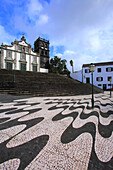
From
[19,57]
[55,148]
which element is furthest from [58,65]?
[55,148]

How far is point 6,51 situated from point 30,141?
97.0 ft

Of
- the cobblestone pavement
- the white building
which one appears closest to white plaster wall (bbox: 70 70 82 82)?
the white building

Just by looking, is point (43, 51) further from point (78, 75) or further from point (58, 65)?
point (78, 75)

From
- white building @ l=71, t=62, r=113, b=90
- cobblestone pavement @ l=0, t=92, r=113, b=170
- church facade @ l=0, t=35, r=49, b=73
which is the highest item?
church facade @ l=0, t=35, r=49, b=73

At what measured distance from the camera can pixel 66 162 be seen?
170 cm

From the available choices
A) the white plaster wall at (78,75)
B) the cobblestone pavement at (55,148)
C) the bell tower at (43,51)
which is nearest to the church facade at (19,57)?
the bell tower at (43,51)

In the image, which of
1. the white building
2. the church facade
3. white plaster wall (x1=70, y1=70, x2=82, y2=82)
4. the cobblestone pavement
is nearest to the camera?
the cobblestone pavement

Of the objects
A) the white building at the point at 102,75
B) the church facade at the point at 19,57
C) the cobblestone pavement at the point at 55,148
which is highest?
the church facade at the point at 19,57

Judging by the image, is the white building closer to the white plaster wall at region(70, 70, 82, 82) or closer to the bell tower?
the white plaster wall at region(70, 70, 82, 82)

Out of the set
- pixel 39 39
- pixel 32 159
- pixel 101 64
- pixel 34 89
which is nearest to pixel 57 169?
pixel 32 159

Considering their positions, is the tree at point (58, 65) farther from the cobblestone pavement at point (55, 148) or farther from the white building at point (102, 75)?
the cobblestone pavement at point (55, 148)

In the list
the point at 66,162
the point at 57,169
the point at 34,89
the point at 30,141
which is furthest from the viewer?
the point at 34,89

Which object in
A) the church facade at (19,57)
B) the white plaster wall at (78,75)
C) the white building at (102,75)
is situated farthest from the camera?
the white plaster wall at (78,75)

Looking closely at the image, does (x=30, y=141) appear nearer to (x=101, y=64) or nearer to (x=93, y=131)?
(x=93, y=131)
